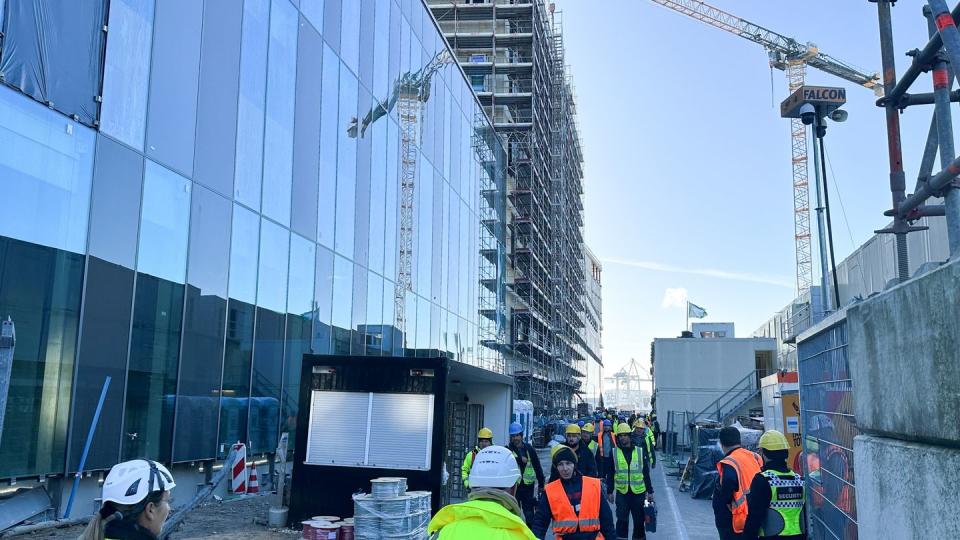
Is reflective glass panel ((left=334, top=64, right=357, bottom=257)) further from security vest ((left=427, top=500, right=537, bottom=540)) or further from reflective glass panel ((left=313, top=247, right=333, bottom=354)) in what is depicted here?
security vest ((left=427, top=500, right=537, bottom=540))

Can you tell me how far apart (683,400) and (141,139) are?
32633mm

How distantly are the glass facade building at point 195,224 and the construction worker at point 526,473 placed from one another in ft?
19.7

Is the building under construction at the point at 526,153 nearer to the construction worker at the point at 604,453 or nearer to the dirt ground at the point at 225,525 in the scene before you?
the construction worker at the point at 604,453

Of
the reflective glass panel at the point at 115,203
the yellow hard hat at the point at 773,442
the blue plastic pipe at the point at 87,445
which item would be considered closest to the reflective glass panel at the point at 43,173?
the reflective glass panel at the point at 115,203

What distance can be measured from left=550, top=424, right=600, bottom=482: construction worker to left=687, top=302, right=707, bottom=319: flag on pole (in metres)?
68.8

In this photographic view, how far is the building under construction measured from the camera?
5434 centimetres

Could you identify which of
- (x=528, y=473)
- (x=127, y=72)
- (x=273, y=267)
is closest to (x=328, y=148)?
(x=273, y=267)

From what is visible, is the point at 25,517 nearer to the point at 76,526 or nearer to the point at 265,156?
the point at 76,526

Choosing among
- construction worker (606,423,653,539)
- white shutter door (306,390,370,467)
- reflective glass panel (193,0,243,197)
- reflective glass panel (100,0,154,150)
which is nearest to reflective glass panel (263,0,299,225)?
reflective glass panel (193,0,243,197)

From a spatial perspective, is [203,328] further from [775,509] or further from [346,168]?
[775,509]

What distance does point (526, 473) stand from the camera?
431 inches

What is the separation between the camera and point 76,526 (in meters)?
10.7

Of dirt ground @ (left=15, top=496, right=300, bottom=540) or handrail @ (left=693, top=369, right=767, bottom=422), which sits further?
handrail @ (left=693, top=369, right=767, bottom=422)

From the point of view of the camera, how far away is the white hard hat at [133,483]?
3.15m
